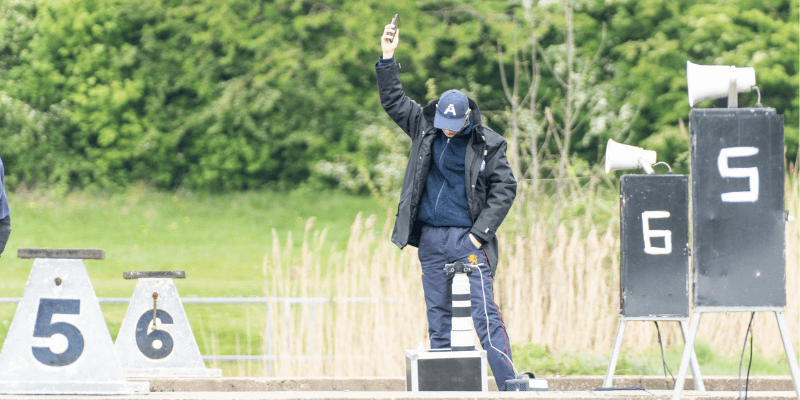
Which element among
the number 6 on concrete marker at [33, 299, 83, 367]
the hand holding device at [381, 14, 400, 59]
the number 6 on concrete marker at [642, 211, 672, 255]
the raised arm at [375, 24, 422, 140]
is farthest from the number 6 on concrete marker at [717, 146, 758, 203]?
the number 6 on concrete marker at [33, 299, 83, 367]

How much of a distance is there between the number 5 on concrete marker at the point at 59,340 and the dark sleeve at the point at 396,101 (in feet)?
5.75

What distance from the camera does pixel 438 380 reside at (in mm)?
4137

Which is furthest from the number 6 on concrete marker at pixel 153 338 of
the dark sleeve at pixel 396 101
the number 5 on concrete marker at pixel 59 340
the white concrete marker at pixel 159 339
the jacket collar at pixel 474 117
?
the jacket collar at pixel 474 117

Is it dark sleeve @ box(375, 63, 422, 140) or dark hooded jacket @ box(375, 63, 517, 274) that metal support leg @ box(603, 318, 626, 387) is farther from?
dark sleeve @ box(375, 63, 422, 140)

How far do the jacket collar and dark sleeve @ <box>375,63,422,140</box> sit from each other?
81 mm

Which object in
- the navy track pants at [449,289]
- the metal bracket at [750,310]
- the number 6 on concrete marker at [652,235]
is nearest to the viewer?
the metal bracket at [750,310]

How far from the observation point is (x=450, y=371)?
13.6ft

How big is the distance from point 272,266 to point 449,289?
3.33m

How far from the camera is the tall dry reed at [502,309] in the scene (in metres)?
6.05

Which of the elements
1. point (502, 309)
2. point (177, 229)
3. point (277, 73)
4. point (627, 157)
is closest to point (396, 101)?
point (627, 157)

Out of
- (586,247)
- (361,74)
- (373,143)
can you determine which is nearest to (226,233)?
(373,143)

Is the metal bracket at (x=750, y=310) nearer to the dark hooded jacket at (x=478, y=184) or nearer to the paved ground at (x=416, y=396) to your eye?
the paved ground at (x=416, y=396)

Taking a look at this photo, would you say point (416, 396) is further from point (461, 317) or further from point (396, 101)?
point (396, 101)

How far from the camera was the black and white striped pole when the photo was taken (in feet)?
13.7
